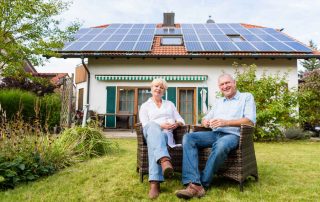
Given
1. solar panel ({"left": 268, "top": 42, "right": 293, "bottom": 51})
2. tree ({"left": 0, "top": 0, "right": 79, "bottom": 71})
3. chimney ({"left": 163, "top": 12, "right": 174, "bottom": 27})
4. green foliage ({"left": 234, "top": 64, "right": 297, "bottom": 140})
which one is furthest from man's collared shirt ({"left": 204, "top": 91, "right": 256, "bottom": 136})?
chimney ({"left": 163, "top": 12, "right": 174, "bottom": 27})

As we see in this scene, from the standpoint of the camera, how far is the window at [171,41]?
13405mm

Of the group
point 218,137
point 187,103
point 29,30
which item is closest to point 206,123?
point 218,137

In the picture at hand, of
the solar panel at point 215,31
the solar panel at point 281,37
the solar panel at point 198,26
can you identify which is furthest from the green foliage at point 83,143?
the solar panel at point 198,26

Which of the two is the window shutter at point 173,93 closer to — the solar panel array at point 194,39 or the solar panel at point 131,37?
the solar panel array at point 194,39

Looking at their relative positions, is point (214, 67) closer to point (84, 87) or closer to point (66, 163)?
point (84, 87)

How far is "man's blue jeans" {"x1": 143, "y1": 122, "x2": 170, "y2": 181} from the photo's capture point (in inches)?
123

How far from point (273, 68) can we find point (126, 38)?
675cm

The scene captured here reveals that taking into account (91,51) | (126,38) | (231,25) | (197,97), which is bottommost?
(197,97)

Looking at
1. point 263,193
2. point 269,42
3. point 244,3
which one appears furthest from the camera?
point 244,3

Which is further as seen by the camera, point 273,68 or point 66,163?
point 273,68

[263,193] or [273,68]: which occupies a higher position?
[273,68]

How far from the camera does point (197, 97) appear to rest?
12578 millimetres

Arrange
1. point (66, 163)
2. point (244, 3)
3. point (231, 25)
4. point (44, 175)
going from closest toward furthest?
point (44, 175) < point (66, 163) < point (244, 3) < point (231, 25)

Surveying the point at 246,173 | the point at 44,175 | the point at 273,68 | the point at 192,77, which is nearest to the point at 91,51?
the point at 192,77
